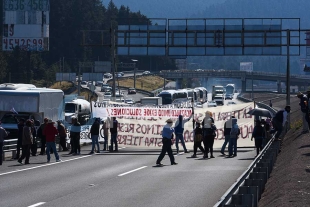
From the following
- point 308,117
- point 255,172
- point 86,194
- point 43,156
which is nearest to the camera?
point 255,172

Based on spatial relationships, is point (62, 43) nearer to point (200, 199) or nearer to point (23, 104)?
point (23, 104)

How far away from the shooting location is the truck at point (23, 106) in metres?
35.8

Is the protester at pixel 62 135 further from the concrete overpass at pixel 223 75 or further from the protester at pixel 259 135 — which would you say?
the concrete overpass at pixel 223 75

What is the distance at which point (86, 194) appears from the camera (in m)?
17.0

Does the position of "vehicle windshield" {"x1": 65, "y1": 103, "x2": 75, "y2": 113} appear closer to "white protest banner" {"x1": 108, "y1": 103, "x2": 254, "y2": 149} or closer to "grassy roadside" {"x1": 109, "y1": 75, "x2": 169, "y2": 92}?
"white protest banner" {"x1": 108, "y1": 103, "x2": 254, "y2": 149}

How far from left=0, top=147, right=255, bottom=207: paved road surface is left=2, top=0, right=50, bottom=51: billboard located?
156 ft

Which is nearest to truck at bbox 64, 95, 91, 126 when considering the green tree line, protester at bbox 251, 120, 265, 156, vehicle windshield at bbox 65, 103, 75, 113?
vehicle windshield at bbox 65, 103, 75, 113

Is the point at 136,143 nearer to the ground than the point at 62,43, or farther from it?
nearer to the ground

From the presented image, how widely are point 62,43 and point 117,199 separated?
387 feet

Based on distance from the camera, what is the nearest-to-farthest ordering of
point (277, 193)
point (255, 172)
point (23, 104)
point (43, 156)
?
point (277, 193) → point (255, 172) → point (43, 156) → point (23, 104)

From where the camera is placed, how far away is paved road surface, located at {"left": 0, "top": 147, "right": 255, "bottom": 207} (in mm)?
15852

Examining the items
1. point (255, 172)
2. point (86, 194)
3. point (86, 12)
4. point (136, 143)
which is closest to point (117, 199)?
point (86, 194)

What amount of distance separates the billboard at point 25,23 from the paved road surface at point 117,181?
47.6 metres

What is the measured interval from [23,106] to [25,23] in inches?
1616
